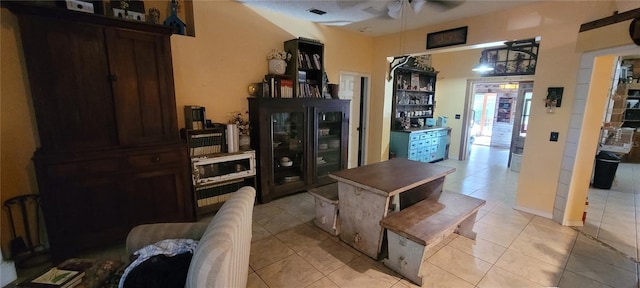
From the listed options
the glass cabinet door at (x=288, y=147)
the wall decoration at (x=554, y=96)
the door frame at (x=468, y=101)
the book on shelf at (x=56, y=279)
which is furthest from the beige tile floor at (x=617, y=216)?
the book on shelf at (x=56, y=279)

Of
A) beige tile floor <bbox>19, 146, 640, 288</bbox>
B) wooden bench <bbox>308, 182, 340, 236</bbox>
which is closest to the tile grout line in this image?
beige tile floor <bbox>19, 146, 640, 288</bbox>

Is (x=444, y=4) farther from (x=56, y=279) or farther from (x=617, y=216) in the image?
(x=56, y=279)

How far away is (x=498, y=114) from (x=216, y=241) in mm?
9934

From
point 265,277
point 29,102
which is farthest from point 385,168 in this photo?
point 29,102

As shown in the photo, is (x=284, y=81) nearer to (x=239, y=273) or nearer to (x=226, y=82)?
(x=226, y=82)

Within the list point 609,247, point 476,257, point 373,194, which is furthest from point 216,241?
point 609,247

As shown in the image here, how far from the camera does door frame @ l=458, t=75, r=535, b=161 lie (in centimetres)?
561

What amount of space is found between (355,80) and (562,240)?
3662mm

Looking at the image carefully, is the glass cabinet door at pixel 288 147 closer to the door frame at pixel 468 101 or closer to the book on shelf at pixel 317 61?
the book on shelf at pixel 317 61

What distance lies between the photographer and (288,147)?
12.3 feet

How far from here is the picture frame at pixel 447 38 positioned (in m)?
3.66

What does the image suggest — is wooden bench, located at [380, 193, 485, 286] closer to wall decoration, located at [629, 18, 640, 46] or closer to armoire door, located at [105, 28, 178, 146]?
wall decoration, located at [629, 18, 640, 46]

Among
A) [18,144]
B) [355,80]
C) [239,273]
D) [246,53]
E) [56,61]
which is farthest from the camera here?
[355,80]

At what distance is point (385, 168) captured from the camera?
9.22 ft
